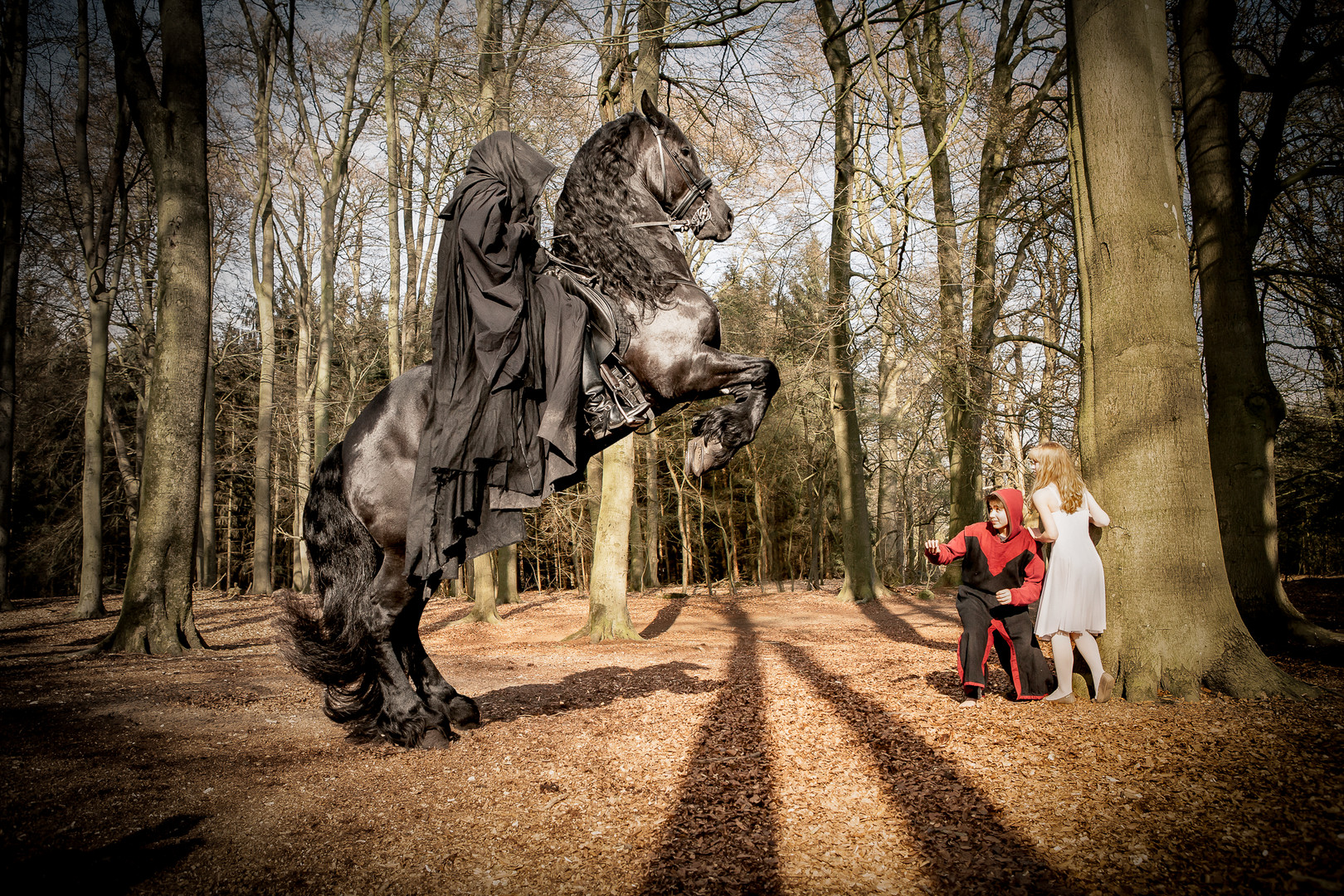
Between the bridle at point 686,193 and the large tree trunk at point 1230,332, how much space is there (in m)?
5.46

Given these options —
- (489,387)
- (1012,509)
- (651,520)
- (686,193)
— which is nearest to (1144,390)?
(1012,509)

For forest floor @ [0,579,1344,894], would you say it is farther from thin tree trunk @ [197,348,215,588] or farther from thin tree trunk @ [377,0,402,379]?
thin tree trunk @ [197,348,215,588]

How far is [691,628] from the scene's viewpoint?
A: 1301 cm

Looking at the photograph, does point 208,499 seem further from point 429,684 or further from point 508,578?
point 429,684

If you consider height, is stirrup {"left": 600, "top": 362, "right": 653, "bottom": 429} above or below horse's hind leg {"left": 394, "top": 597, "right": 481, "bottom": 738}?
above

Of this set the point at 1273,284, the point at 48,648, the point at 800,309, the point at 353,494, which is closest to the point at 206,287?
the point at 48,648

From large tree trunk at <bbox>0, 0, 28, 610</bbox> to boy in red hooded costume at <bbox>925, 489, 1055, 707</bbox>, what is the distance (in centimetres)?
1616

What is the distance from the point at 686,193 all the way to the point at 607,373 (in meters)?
1.20

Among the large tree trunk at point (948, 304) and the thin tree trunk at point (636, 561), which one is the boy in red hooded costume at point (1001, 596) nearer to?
the large tree trunk at point (948, 304)

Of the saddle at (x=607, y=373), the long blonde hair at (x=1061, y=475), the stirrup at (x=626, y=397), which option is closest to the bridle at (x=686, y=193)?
the saddle at (x=607, y=373)

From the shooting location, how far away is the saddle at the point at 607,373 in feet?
13.0

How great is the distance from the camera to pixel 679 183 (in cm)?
422

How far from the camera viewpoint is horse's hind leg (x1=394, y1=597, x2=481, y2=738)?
4.52 m

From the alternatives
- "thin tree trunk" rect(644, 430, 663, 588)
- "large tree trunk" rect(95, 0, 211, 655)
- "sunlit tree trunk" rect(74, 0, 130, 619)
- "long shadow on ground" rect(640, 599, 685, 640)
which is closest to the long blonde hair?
"long shadow on ground" rect(640, 599, 685, 640)
